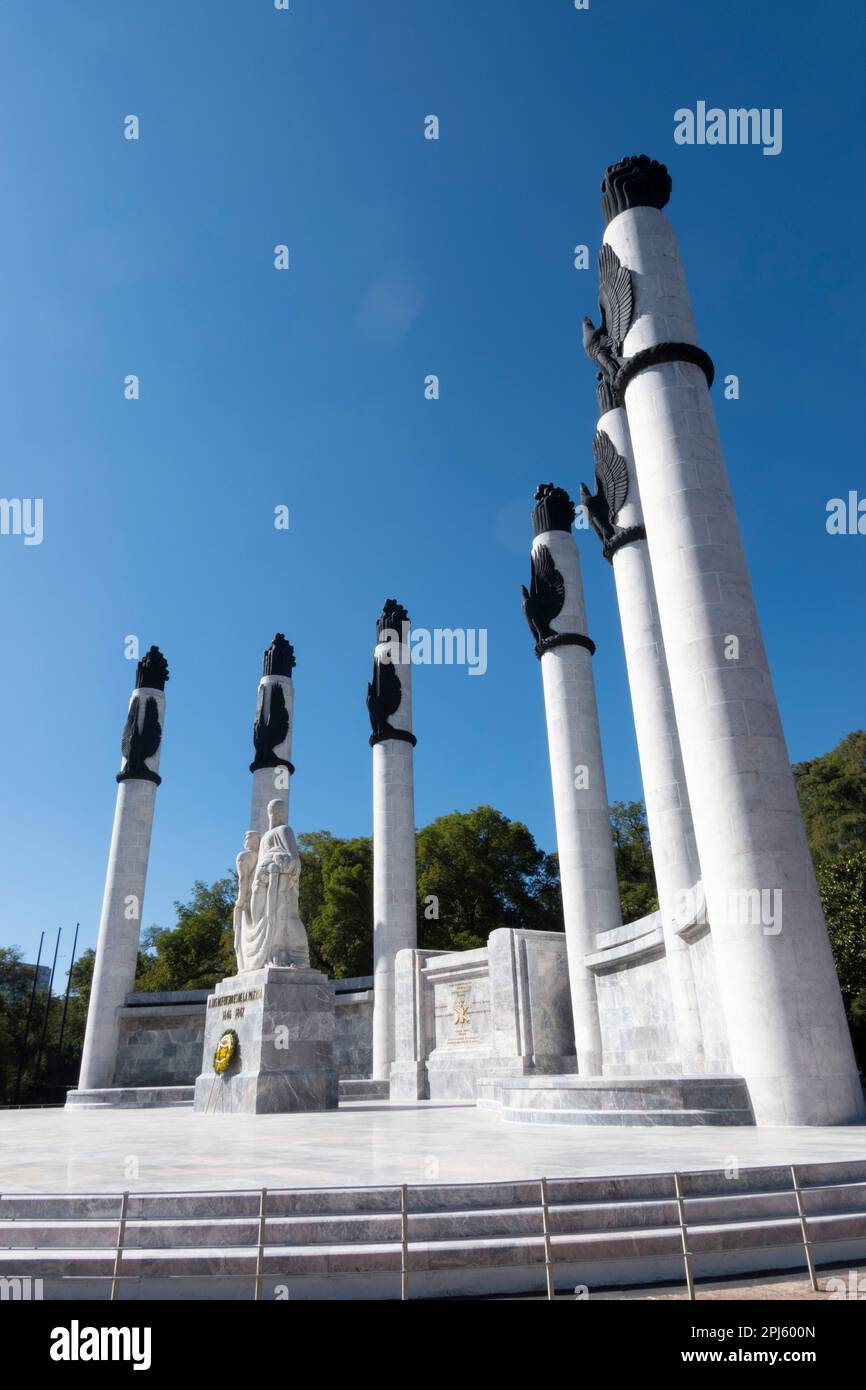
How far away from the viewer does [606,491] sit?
19297mm

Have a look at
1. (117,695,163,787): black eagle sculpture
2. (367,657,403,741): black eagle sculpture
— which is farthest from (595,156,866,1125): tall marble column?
(117,695,163,787): black eagle sculpture

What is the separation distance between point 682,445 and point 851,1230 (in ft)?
34.1

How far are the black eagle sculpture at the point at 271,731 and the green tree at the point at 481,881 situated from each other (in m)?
12.0

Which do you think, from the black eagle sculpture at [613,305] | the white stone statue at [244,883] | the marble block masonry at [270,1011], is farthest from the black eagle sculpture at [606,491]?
the white stone statue at [244,883]

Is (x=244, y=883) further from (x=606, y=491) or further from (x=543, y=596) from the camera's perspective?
(x=606, y=491)

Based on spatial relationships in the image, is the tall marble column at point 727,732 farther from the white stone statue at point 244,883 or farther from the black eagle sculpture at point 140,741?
the black eagle sculpture at point 140,741

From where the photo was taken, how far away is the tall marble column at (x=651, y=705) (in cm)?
1322

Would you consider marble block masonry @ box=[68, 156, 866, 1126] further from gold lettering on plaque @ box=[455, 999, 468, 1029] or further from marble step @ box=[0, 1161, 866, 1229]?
marble step @ box=[0, 1161, 866, 1229]

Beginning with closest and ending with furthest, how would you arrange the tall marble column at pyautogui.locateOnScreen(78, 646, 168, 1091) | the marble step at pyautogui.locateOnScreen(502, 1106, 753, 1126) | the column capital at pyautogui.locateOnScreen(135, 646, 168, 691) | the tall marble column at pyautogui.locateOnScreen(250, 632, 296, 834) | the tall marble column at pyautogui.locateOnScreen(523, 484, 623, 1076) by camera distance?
the marble step at pyautogui.locateOnScreen(502, 1106, 753, 1126) < the tall marble column at pyautogui.locateOnScreen(523, 484, 623, 1076) < the tall marble column at pyautogui.locateOnScreen(78, 646, 168, 1091) < the tall marble column at pyautogui.locateOnScreen(250, 632, 296, 834) < the column capital at pyautogui.locateOnScreen(135, 646, 168, 691)

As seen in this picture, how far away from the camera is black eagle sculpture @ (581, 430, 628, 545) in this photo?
1886 cm

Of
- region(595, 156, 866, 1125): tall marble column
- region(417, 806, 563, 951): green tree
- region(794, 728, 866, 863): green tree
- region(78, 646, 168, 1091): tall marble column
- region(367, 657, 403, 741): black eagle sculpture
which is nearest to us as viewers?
region(595, 156, 866, 1125): tall marble column

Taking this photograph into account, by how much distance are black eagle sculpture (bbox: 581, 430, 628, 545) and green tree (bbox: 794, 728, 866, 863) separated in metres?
14.1

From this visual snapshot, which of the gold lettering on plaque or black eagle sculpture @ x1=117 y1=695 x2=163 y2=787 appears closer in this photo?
the gold lettering on plaque
